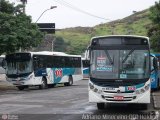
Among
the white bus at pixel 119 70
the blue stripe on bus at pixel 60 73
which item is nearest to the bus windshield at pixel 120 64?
the white bus at pixel 119 70

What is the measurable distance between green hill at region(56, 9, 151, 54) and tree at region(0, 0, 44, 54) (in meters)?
49.2

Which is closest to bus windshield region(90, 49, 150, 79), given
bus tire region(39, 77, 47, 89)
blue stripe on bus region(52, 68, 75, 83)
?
bus tire region(39, 77, 47, 89)

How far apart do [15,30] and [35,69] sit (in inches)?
140

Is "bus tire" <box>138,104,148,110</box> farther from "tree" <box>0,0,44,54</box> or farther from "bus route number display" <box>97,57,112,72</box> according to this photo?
"tree" <box>0,0,44,54</box>

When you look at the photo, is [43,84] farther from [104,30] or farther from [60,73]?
[104,30]

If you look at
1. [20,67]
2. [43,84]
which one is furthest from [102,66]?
[43,84]

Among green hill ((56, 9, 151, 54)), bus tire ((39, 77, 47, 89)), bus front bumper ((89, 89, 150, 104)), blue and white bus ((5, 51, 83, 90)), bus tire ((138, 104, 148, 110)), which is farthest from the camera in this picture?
green hill ((56, 9, 151, 54))

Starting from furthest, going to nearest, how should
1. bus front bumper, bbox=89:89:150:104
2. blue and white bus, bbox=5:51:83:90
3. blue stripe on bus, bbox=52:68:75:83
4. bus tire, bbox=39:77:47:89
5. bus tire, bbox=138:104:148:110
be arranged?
1. blue stripe on bus, bbox=52:68:75:83
2. bus tire, bbox=39:77:47:89
3. blue and white bus, bbox=5:51:83:90
4. bus tire, bbox=138:104:148:110
5. bus front bumper, bbox=89:89:150:104

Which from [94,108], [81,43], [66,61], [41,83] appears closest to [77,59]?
[66,61]

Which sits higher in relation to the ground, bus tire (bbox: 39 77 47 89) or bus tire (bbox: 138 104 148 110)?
bus tire (bbox: 138 104 148 110)

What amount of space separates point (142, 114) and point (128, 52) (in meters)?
2.50

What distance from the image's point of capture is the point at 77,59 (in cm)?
4872

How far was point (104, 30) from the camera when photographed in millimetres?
105812

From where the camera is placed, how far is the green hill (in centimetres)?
9799
